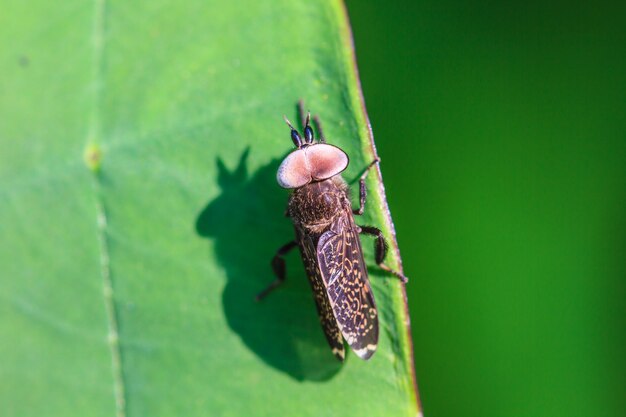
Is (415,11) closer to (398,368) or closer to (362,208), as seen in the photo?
(362,208)

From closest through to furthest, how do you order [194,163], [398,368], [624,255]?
[398,368] → [194,163] → [624,255]


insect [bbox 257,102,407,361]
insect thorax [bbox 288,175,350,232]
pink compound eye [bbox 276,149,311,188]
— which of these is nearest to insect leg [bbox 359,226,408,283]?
insect [bbox 257,102,407,361]

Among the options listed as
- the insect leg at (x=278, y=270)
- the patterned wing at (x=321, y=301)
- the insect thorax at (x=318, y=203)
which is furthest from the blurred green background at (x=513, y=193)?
the insect leg at (x=278, y=270)

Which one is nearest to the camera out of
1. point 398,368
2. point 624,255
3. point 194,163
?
point 398,368

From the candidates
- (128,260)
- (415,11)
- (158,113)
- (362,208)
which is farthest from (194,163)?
(415,11)

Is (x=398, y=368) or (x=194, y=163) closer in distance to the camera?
(x=398, y=368)

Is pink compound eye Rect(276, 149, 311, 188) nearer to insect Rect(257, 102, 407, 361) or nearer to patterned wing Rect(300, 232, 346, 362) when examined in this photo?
insect Rect(257, 102, 407, 361)
